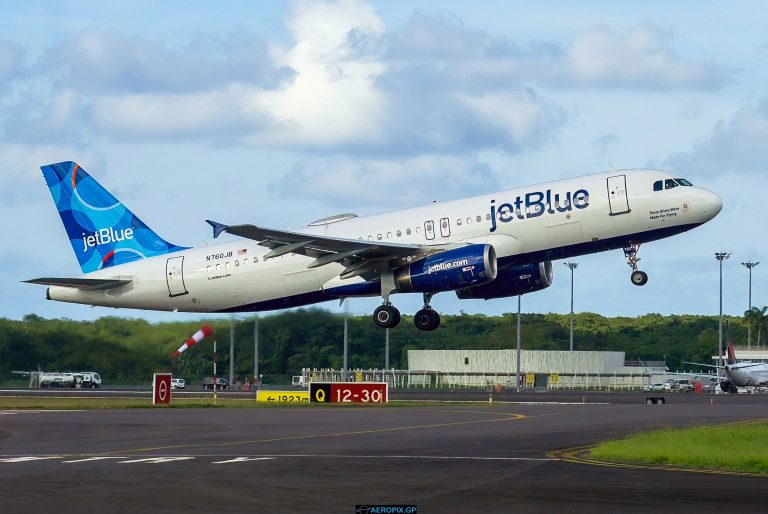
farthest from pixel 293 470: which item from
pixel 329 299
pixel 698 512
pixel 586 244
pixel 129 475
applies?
pixel 329 299

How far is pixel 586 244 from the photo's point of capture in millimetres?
55781

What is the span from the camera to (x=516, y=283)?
62.0 m

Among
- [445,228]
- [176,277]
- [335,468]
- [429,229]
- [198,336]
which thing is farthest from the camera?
[198,336]

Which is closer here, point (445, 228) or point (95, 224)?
point (445, 228)

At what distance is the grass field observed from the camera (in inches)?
1299

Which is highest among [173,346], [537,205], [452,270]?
[537,205]

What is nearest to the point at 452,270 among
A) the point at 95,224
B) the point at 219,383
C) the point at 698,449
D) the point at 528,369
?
the point at 698,449

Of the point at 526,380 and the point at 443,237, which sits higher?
the point at 443,237

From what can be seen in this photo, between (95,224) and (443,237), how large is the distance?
20909 mm

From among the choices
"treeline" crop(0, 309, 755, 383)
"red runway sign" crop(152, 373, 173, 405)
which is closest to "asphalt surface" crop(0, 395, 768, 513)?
"red runway sign" crop(152, 373, 173, 405)

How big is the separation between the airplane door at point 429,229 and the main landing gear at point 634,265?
8815mm

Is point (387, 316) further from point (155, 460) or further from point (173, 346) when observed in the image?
point (155, 460)

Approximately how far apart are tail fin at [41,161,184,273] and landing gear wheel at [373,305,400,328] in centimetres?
1195

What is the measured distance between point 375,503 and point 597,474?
827 centimetres
